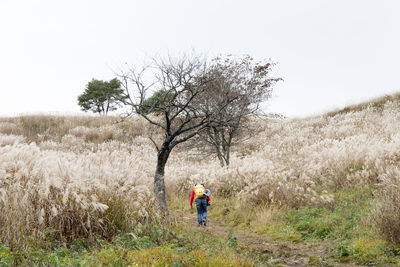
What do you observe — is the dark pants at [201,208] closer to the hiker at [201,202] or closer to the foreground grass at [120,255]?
the hiker at [201,202]

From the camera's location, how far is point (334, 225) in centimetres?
754

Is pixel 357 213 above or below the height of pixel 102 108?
below

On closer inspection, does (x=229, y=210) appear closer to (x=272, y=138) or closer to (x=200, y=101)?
(x=200, y=101)

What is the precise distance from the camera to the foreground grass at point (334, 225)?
5.77 m

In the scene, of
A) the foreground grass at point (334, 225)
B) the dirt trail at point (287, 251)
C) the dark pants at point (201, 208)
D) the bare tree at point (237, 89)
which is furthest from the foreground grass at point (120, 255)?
the bare tree at point (237, 89)

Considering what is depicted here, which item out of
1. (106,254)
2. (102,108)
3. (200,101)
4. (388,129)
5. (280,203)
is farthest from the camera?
(102,108)

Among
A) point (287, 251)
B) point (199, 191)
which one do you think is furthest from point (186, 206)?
point (287, 251)

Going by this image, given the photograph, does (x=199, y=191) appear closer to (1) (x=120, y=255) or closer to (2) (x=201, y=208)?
(2) (x=201, y=208)

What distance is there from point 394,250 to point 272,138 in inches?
839

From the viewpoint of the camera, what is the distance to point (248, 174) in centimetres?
1233

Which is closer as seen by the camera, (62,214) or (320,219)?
(62,214)

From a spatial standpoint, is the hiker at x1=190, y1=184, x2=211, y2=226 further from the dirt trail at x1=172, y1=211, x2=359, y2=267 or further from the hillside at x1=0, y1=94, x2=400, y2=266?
the dirt trail at x1=172, y1=211, x2=359, y2=267

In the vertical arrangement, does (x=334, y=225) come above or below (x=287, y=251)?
above

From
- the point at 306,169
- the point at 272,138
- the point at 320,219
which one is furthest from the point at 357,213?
the point at 272,138
